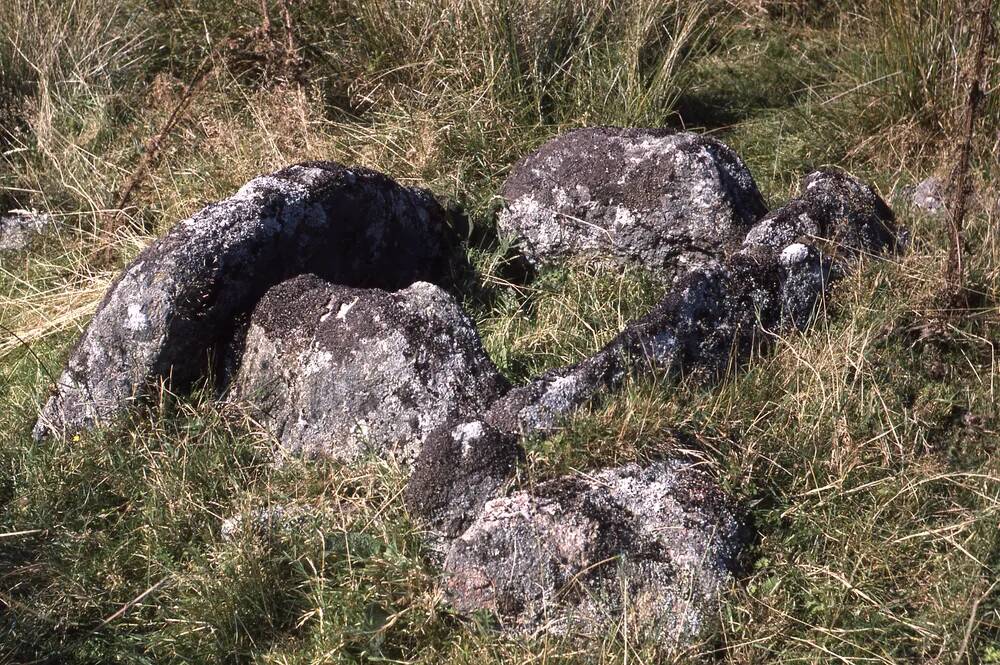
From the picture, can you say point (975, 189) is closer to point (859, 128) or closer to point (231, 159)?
point (859, 128)

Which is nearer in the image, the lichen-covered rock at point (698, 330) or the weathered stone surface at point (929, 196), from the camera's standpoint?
the lichen-covered rock at point (698, 330)

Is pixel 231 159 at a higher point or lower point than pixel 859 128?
higher

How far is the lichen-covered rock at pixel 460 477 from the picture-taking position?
10.1ft

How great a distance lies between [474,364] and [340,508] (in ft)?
2.14

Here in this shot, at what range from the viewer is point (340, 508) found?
3273 mm

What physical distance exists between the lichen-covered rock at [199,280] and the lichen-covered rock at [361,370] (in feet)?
0.55

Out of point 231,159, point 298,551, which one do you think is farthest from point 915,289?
point 231,159

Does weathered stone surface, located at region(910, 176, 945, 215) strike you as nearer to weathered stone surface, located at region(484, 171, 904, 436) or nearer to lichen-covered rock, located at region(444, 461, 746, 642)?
weathered stone surface, located at region(484, 171, 904, 436)

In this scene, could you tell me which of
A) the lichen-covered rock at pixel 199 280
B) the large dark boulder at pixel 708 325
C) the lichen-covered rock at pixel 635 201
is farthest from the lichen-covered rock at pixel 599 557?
the lichen-covered rock at pixel 635 201

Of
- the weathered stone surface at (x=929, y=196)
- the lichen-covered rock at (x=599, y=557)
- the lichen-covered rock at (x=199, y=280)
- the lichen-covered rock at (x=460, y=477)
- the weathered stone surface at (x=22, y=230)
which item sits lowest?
the weathered stone surface at (x=929, y=196)

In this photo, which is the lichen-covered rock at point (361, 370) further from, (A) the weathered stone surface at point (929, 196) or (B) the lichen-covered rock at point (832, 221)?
(A) the weathered stone surface at point (929, 196)

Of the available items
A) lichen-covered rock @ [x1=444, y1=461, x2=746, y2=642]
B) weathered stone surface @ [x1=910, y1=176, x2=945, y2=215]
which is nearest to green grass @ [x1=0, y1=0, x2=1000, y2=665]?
lichen-covered rock @ [x1=444, y1=461, x2=746, y2=642]

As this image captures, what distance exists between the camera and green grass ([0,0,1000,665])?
9.68 ft

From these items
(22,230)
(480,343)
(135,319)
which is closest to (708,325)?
(480,343)
